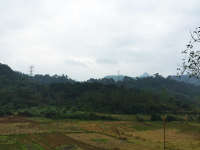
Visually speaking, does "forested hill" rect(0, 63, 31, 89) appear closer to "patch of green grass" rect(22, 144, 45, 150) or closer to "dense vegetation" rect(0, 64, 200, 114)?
"dense vegetation" rect(0, 64, 200, 114)

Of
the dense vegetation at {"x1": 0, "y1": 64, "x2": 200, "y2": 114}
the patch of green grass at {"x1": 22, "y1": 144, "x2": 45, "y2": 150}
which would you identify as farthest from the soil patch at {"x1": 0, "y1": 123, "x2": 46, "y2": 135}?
the dense vegetation at {"x1": 0, "y1": 64, "x2": 200, "y2": 114}

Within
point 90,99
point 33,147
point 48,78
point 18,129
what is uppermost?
point 48,78

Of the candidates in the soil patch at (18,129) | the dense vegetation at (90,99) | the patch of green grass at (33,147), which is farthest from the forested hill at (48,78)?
the patch of green grass at (33,147)

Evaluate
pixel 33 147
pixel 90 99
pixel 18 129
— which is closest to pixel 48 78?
pixel 90 99

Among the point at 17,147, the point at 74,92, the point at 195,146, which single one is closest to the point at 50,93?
the point at 74,92

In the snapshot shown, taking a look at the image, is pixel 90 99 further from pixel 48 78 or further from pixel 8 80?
pixel 48 78

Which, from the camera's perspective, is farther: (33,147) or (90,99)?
(90,99)

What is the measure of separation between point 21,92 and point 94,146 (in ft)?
136

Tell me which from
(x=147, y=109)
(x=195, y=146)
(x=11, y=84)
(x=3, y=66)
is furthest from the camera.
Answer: (x=3, y=66)

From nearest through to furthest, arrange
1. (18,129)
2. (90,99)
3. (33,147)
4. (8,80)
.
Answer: (33,147) → (18,129) → (90,99) → (8,80)

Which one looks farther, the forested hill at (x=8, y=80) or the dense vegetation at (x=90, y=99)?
the forested hill at (x=8, y=80)

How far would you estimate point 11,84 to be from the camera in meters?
60.0

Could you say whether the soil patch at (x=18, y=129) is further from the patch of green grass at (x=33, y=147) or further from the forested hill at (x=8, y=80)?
the forested hill at (x=8, y=80)

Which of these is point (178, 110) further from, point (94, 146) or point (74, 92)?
point (94, 146)
